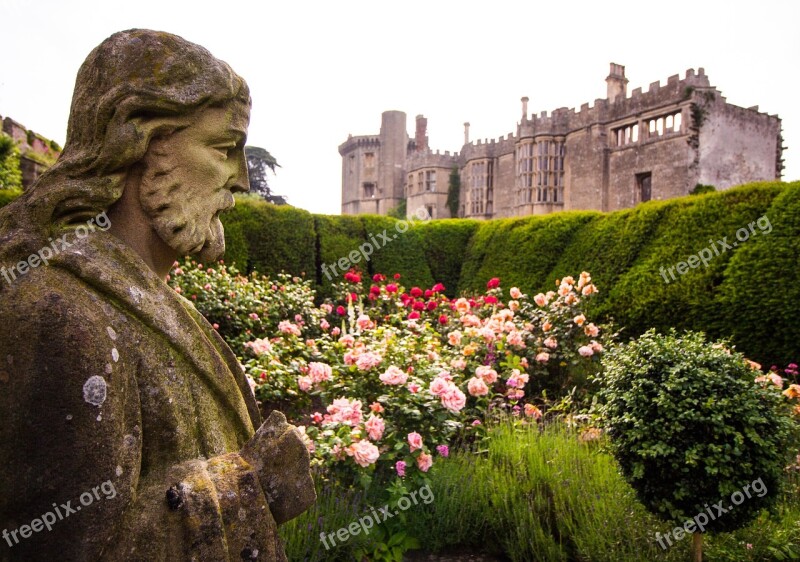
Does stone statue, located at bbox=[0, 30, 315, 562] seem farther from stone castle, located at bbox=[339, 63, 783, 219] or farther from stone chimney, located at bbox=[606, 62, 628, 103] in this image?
stone chimney, located at bbox=[606, 62, 628, 103]

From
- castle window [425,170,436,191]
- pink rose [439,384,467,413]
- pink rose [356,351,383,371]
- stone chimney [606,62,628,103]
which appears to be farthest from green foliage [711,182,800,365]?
castle window [425,170,436,191]

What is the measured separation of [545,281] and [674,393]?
328 inches

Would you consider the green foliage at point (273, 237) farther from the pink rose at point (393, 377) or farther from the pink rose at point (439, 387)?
the pink rose at point (439, 387)

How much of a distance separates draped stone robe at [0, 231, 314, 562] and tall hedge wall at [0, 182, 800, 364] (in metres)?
7.95

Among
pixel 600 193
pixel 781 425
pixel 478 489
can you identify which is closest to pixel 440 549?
pixel 478 489

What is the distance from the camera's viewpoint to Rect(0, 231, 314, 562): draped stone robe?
1.03 meters

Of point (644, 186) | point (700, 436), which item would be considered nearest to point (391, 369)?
point (700, 436)

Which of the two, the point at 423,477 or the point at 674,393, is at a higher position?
the point at 674,393

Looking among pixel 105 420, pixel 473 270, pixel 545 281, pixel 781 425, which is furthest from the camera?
pixel 473 270

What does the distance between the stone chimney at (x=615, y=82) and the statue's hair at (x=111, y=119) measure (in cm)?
3336

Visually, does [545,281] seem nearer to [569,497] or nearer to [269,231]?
[269,231]

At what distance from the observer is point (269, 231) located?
470 inches

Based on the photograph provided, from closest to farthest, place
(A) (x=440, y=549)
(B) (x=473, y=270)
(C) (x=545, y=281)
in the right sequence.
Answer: (A) (x=440, y=549) < (C) (x=545, y=281) < (B) (x=473, y=270)

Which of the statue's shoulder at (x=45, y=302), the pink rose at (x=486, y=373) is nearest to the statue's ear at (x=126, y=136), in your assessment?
the statue's shoulder at (x=45, y=302)
